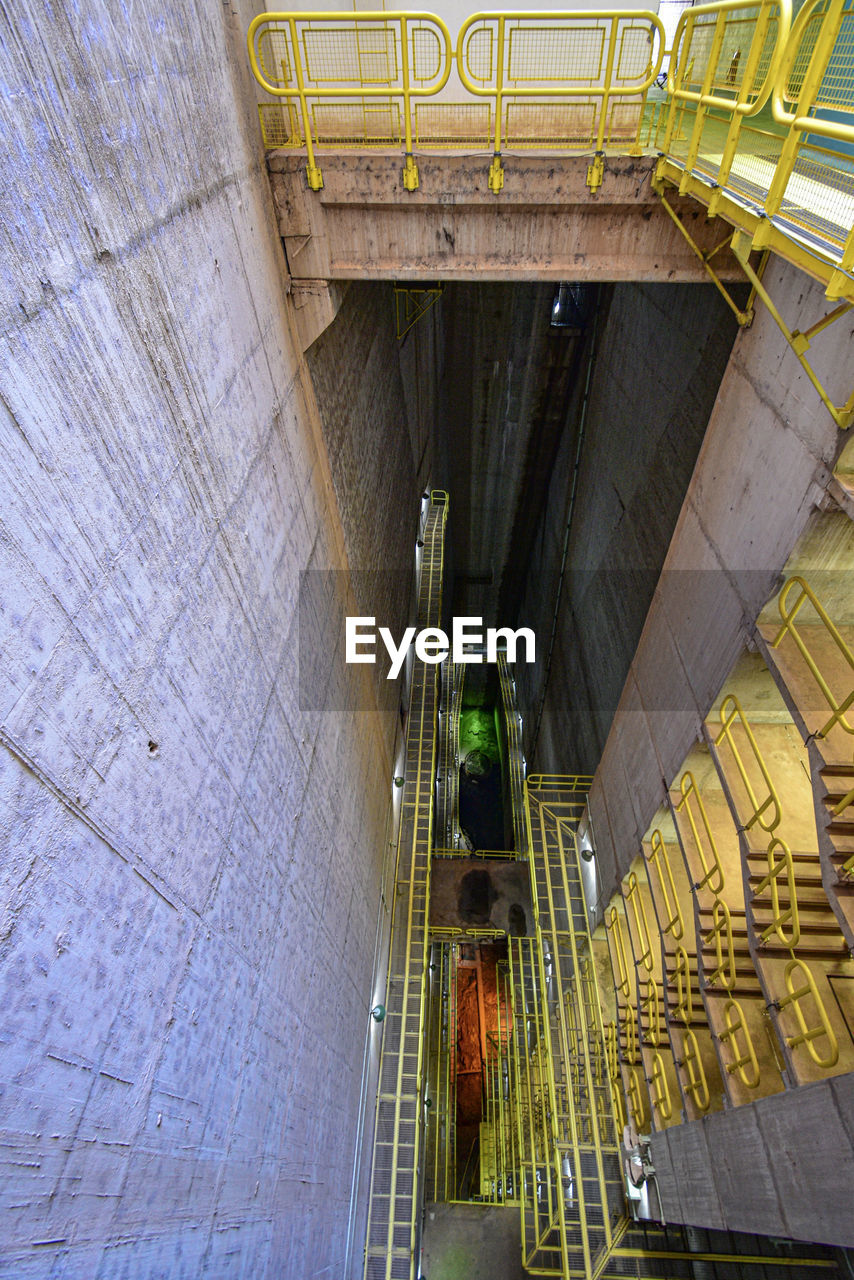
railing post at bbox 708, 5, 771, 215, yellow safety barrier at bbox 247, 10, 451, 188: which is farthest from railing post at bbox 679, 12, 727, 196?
yellow safety barrier at bbox 247, 10, 451, 188

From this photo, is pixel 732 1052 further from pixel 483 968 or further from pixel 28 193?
pixel 483 968

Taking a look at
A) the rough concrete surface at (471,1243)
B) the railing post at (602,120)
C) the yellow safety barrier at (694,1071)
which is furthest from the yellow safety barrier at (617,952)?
the railing post at (602,120)

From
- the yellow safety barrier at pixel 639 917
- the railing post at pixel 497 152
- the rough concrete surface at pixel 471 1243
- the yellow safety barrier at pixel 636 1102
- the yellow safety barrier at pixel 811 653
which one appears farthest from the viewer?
the rough concrete surface at pixel 471 1243

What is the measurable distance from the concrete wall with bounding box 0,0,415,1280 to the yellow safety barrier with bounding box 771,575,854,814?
3890 millimetres

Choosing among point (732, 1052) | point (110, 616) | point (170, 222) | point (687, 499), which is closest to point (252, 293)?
point (170, 222)

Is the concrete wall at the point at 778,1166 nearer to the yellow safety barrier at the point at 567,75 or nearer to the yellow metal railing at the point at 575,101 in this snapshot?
the yellow metal railing at the point at 575,101

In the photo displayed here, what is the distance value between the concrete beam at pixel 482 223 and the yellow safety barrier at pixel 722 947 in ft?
18.6

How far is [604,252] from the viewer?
5629 millimetres

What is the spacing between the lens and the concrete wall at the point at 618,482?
7551mm

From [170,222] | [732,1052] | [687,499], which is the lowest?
[732,1052]

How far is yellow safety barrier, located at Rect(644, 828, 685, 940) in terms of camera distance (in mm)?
6445

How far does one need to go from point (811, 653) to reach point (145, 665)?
4.63m

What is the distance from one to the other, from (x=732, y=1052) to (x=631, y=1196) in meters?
3.90

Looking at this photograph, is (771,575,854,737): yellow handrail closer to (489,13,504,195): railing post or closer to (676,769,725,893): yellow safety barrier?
(676,769,725,893): yellow safety barrier
